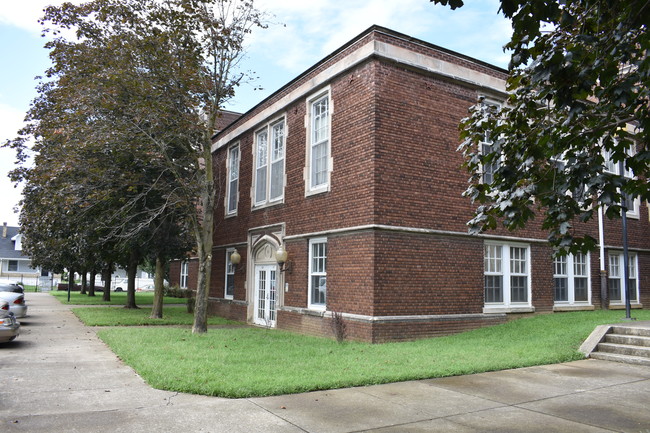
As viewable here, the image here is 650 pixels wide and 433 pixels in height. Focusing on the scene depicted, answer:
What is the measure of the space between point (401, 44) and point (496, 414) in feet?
32.4

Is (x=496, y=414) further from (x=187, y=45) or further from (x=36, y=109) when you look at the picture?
(x=36, y=109)

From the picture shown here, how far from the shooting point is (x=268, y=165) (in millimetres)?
18469

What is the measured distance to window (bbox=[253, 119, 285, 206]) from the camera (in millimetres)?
17797

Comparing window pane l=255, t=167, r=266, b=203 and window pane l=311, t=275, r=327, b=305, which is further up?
window pane l=255, t=167, r=266, b=203

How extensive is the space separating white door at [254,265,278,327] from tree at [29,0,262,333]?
9.76 feet

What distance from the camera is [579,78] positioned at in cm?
532

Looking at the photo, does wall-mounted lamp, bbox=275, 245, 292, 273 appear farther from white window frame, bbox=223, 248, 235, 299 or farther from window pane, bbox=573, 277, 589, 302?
window pane, bbox=573, 277, 589, 302

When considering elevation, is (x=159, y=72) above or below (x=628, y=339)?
above

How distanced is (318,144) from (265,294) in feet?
19.0

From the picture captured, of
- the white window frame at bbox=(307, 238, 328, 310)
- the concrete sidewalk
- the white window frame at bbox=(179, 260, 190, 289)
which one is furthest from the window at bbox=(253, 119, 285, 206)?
the white window frame at bbox=(179, 260, 190, 289)

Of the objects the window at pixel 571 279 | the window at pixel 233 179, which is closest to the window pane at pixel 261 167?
the window at pixel 233 179

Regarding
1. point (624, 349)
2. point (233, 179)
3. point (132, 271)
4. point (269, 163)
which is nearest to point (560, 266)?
point (624, 349)

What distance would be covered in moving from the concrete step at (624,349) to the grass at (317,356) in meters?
0.60

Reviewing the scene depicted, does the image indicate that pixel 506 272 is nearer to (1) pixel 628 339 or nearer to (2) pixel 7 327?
(1) pixel 628 339
